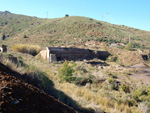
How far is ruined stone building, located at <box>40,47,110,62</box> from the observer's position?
2653 cm

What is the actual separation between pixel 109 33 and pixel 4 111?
56987 mm

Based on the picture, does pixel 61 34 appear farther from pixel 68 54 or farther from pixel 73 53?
pixel 68 54

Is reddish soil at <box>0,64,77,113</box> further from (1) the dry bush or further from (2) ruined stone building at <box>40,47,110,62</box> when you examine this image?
(1) the dry bush

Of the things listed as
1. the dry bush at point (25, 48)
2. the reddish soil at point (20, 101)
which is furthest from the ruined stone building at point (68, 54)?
the reddish soil at point (20, 101)

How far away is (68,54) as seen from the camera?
29781mm

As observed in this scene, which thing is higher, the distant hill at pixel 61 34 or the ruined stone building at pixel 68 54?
the distant hill at pixel 61 34

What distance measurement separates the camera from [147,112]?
7.82 metres

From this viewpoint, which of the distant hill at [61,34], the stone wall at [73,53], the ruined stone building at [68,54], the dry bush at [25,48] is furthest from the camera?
the distant hill at [61,34]

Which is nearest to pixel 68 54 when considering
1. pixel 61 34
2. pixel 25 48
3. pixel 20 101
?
pixel 25 48

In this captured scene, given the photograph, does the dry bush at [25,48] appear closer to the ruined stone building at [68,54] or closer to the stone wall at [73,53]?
the ruined stone building at [68,54]

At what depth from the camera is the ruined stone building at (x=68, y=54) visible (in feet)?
87.0

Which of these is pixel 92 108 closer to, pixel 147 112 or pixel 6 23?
pixel 147 112

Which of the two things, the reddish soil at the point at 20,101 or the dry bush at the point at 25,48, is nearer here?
the reddish soil at the point at 20,101

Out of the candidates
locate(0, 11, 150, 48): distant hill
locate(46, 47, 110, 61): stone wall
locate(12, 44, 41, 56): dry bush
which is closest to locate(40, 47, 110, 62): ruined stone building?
locate(46, 47, 110, 61): stone wall
